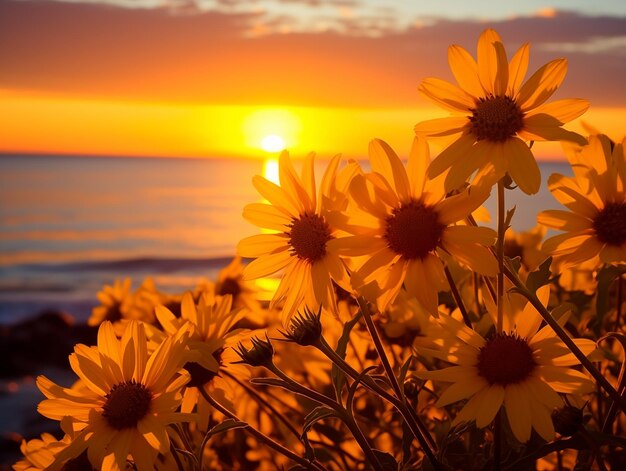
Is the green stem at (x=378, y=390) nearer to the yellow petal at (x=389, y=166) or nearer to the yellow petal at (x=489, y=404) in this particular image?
the yellow petal at (x=489, y=404)

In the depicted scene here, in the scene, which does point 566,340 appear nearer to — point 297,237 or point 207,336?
point 297,237

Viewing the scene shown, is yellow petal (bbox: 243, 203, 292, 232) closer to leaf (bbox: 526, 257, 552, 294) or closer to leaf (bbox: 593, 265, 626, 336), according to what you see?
leaf (bbox: 526, 257, 552, 294)

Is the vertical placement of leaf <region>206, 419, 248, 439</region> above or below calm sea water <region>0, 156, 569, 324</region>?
above

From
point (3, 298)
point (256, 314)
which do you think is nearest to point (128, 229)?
point (3, 298)

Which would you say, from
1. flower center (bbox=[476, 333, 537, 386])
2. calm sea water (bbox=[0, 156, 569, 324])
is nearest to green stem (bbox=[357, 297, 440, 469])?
flower center (bbox=[476, 333, 537, 386])

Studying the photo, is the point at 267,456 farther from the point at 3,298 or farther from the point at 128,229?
the point at 128,229

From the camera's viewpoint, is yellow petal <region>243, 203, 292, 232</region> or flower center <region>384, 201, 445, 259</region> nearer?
flower center <region>384, 201, 445, 259</region>
